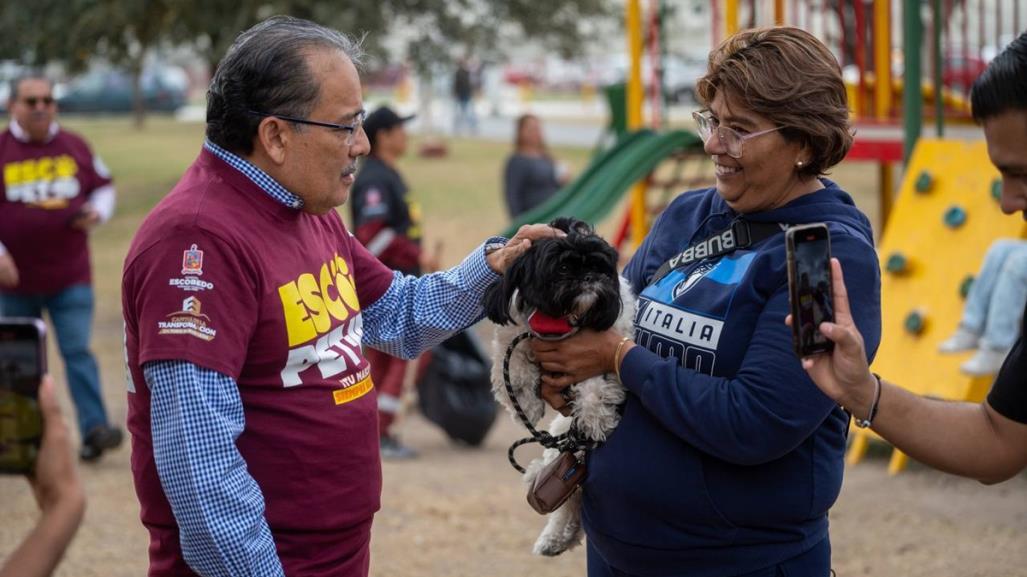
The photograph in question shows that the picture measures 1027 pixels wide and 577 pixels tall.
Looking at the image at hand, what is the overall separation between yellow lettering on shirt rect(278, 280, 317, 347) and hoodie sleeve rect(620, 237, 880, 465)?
73 cm

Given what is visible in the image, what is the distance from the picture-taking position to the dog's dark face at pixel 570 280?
8.61ft

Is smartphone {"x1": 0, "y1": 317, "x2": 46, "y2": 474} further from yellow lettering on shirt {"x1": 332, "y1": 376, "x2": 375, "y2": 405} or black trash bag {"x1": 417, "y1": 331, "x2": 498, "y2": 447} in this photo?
black trash bag {"x1": 417, "y1": 331, "x2": 498, "y2": 447}

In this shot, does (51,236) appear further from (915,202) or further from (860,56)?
(860,56)

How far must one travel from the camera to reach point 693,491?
252 cm

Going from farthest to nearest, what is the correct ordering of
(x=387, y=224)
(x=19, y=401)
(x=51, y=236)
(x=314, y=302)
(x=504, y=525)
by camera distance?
(x=387, y=224) < (x=51, y=236) < (x=504, y=525) < (x=314, y=302) < (x=19, y=401)

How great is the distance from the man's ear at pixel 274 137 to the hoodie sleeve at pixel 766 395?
3.01ft

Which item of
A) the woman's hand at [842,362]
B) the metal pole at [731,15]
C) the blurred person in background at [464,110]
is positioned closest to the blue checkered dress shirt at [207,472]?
the woman's hand at [842,362]

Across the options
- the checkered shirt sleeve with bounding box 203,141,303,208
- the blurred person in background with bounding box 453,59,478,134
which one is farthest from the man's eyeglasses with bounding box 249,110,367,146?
the blurred person in background with bounding box 453,59,478,134

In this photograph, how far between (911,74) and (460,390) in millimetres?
3293

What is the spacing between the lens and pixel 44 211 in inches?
282

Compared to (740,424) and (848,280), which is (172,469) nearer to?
(740,424)

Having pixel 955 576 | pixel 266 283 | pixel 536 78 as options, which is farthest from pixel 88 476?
pixel 536 78

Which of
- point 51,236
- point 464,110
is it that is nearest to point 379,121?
point 51,236

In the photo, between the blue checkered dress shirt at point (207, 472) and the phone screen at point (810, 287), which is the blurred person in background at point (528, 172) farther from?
the phone screen at point (810, 287)
